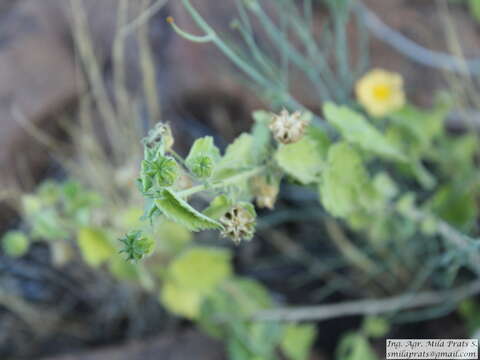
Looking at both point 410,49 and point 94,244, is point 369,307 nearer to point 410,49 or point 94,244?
point 94,244

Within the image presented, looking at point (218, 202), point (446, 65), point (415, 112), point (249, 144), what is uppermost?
point (446, 65)

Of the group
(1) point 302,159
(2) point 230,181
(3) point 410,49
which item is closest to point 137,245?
(2) point 230,181

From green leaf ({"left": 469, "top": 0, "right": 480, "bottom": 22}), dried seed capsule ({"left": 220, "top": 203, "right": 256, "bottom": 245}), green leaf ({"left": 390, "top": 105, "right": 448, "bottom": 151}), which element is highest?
green leaf ({"left": 469, "top": 0, "right": 480, "bottom": 22})

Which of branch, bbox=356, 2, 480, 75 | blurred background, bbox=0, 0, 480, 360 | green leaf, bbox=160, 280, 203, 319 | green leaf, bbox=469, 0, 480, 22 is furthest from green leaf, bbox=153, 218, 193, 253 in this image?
green leaf, bbox=469, 0, 480, 22

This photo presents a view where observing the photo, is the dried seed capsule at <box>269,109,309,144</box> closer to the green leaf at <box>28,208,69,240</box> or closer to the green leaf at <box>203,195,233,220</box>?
the green leaf at <box>203,195,233,220</box>

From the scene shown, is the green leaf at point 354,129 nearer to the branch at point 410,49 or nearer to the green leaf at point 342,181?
the green leaf at point 342,181

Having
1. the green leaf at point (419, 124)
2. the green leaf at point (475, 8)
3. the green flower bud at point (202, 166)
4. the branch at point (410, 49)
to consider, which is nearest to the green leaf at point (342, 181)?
the green flower bud at point (202, 166)

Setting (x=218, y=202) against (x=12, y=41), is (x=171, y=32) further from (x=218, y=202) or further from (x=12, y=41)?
(x=218, y=202)

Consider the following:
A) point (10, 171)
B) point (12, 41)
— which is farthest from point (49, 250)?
point (12, 41)
